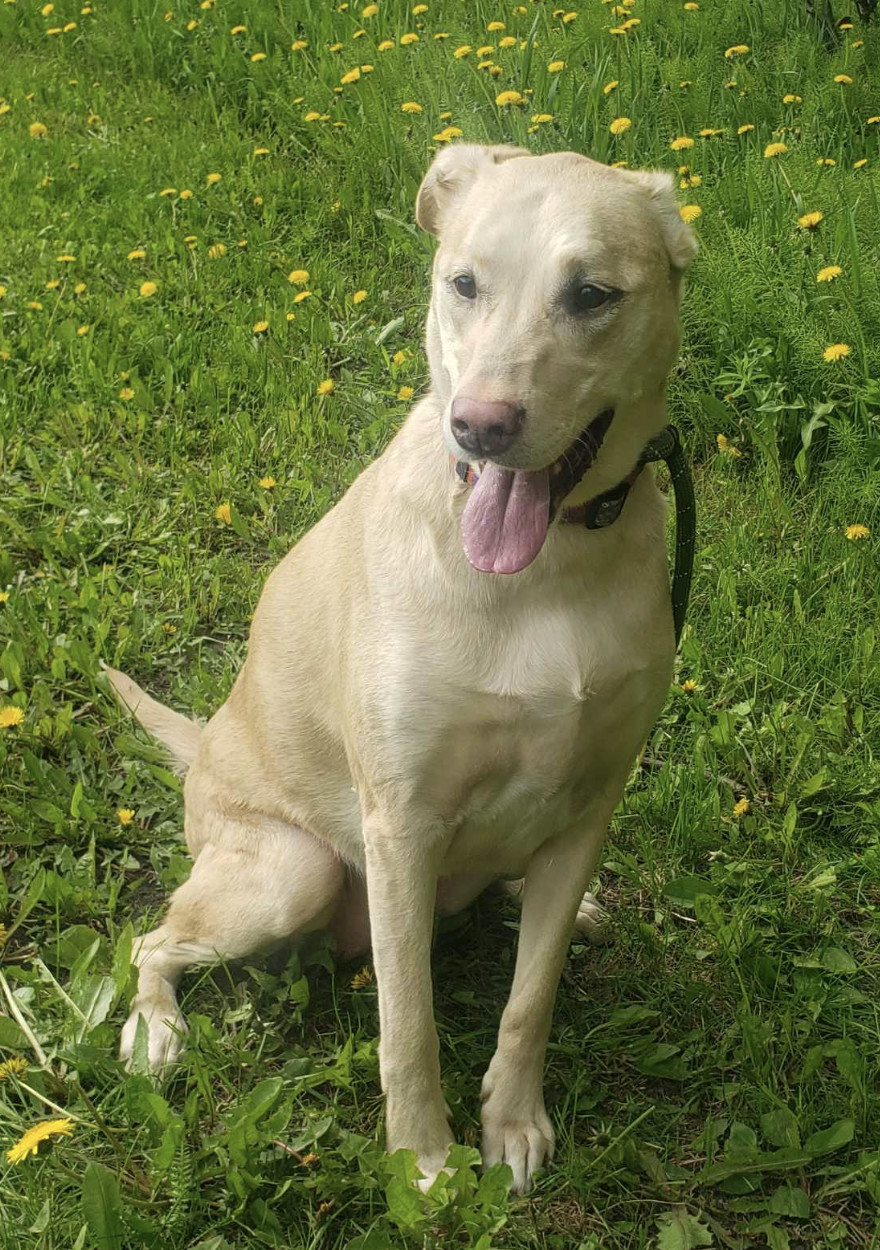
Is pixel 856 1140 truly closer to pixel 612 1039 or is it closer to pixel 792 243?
pixel 612 1039

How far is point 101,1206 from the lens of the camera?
191 centimetres

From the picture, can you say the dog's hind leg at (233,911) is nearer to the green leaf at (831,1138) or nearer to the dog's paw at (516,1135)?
the dog's paw at (516,1135)

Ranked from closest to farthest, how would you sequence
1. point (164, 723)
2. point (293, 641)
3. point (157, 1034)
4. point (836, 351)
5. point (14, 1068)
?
point (14, 1068) → point (157, 1034) → point (293, 641) → point (164, 723) → point (836, 351)

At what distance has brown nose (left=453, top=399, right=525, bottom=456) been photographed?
1.79 m

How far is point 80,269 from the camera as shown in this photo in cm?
491

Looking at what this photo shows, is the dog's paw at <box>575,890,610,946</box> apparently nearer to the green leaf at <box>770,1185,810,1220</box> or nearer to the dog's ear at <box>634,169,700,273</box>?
the green leaf at <box>770,1185,810,1220</box>

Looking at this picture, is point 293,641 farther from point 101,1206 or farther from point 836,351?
point 836,351

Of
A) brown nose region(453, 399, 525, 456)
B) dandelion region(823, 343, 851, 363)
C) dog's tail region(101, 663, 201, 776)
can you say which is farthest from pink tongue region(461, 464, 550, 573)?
dandelion region(823, 343, 851, 363)

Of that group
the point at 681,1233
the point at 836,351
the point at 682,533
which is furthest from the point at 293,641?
the point at 836,351

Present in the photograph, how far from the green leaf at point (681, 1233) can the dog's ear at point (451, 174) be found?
1.73 m

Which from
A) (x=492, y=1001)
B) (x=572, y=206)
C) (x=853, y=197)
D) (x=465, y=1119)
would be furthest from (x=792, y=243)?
(x=465, y=1119)

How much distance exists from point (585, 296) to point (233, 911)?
129 cm

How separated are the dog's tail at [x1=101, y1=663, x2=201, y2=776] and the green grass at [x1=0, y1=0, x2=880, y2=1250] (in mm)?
72

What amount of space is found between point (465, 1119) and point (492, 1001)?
28 centimetres
